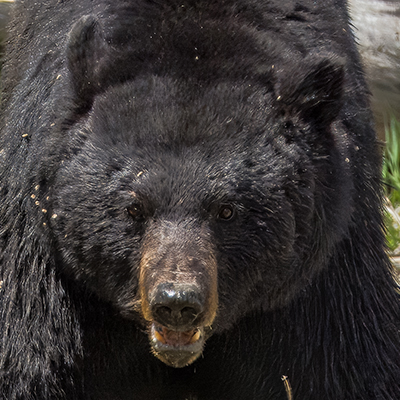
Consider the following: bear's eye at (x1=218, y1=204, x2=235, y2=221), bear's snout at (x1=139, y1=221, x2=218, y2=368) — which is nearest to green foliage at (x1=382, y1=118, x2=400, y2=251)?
bear's eye at (x1=218, y1=204, x2=235, y2=221)

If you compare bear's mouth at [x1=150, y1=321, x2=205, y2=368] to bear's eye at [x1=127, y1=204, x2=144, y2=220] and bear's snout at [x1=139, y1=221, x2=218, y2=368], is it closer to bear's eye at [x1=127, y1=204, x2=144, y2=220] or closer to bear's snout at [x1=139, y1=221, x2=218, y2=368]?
bear's snout at [x1=139, y1=221, x2=218, y2=368]

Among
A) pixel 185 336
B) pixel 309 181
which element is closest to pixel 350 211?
pixel 309 181

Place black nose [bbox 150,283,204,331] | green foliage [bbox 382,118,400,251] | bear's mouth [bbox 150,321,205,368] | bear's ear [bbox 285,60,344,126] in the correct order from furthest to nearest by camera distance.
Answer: green foliage [bbox 382,118,400,251] < bear's ear [bbox 285,60,344,126] < bear's mouth [bbox 150,321,205,368] < black nose [bbox 150,283,204,331]

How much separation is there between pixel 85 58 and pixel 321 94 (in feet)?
3.48

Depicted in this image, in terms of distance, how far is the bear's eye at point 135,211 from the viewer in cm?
337

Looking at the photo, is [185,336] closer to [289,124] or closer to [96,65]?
[289,124]

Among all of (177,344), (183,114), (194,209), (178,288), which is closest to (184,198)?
(194,209)

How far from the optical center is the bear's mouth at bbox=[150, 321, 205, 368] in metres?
3.26

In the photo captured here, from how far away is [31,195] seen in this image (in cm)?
369

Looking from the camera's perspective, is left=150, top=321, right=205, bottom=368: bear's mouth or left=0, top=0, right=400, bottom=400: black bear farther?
left=0, top=0, right=400, bottom=400: black bear

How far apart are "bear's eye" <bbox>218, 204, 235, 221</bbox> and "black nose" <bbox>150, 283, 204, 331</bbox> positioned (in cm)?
44

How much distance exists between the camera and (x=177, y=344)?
10.8ft

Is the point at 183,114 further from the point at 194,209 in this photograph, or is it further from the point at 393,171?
the point at 393,171

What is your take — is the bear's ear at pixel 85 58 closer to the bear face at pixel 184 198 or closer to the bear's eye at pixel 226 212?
the bear face at pixel 184 198
